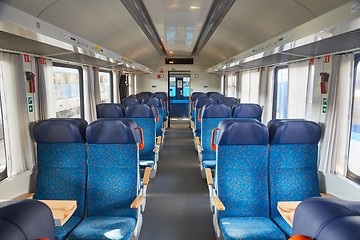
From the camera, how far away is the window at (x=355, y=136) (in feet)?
Answer: 11.8

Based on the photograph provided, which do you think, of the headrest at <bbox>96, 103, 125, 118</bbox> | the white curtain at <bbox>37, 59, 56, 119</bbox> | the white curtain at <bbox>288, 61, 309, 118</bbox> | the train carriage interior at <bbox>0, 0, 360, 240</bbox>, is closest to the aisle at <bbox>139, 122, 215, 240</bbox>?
the train carriage interior at <bbox>0, 0, 360, 240</bbox>

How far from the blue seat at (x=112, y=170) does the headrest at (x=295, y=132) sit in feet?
5.14

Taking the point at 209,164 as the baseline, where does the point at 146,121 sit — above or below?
above

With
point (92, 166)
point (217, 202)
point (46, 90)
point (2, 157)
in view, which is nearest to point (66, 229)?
point (92, 166)

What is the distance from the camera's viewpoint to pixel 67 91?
5.96m

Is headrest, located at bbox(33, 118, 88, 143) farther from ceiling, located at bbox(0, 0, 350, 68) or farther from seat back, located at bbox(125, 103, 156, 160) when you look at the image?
seat back, located at bbox(125, 103, 156, 160)

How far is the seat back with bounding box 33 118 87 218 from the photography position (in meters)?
3.08

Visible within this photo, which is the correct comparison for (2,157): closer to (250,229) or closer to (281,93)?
(250,229)

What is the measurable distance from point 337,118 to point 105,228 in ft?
10.6

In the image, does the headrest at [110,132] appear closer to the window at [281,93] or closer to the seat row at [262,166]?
the seat row at [262,166]

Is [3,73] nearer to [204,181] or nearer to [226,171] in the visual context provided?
[226,171]

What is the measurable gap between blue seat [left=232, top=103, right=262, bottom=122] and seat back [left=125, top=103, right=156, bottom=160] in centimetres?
171

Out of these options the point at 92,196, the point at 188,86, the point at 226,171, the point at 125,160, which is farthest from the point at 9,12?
the point at 188,86

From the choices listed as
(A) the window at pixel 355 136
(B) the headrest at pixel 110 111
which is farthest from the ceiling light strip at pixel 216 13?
(B) the headrest at pixel 110 111
